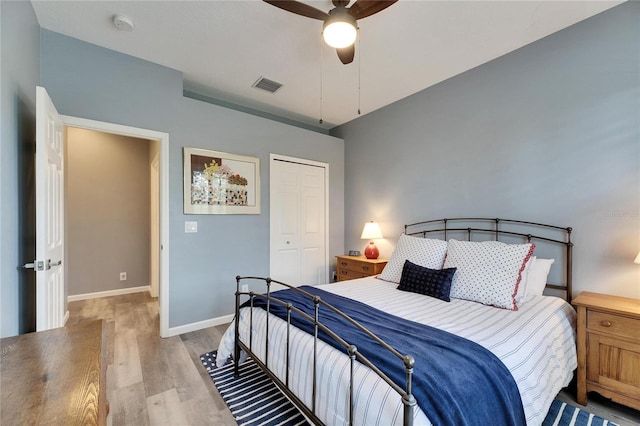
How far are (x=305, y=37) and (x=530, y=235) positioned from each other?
2686 mm

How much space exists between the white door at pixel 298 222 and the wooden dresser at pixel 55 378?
8.96ft

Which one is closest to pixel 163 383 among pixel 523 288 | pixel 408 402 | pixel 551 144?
pixel 408 402

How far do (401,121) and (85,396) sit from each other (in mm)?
3813

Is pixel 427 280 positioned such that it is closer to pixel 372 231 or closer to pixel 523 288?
pixel 523 288

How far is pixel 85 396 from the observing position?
0.79 m

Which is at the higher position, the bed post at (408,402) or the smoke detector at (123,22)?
the smoke detector at (123,22)

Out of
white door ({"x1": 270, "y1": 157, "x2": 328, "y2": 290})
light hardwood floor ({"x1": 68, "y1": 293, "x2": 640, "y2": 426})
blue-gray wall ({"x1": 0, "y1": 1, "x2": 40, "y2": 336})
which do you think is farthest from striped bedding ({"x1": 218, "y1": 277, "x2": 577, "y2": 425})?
white door ({"x1": 270, "y1": 157, "x2": 328, "y2": 290})

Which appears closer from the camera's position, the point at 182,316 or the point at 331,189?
the point at 182,316

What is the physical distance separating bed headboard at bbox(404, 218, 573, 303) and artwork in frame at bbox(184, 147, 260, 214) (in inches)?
91.8

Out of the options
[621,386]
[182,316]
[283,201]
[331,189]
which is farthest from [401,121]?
[182,316]

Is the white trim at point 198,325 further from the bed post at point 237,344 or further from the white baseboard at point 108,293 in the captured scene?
the white baseboard at point 108,293

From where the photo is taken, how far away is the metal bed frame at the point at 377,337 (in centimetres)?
105

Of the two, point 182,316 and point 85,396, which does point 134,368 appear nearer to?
point 182,316

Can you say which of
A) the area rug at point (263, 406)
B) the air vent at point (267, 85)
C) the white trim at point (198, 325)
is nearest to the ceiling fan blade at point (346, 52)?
the air vent at point (267, 85)
